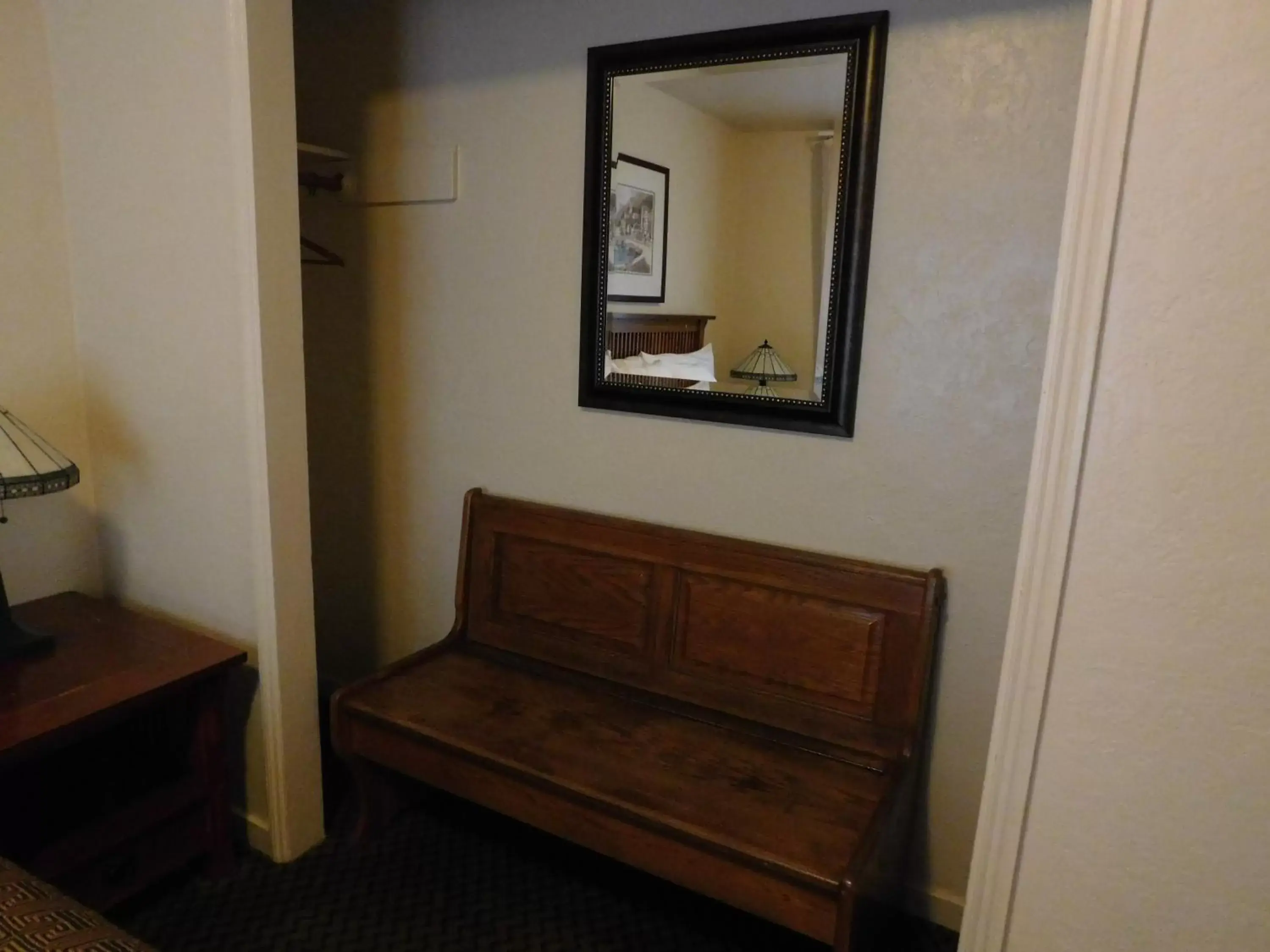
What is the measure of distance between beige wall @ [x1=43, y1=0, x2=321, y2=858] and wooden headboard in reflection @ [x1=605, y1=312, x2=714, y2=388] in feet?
2.44

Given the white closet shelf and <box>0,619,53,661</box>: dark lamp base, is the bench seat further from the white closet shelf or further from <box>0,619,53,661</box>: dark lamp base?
the white closet shelf

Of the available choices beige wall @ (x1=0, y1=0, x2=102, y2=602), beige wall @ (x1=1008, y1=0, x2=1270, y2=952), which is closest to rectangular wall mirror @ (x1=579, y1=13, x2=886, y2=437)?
beige wall @ (x1=1008, y1=0, x2=1270, y2=952)

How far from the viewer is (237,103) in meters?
1.74

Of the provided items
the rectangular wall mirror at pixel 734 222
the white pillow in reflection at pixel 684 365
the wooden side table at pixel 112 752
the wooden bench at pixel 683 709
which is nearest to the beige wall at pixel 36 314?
the wooden side table at pixel 112 752

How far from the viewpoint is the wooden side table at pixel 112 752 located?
1.67 metres

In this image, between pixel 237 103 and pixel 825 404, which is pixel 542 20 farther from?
pixel 825 404

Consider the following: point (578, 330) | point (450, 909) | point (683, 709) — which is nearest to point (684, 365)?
point (578, 330)

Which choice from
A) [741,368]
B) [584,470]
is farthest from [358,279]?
[741,368]

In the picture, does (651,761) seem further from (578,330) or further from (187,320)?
(187,320)

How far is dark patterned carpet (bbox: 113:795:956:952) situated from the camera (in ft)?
6.01

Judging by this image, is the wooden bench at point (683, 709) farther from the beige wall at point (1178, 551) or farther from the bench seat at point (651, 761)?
the beige wall at point (1178, 551)

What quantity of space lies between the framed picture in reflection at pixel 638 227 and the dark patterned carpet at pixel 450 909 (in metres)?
1.42

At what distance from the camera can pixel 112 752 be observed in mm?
1978

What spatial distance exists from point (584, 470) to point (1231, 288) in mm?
1505
